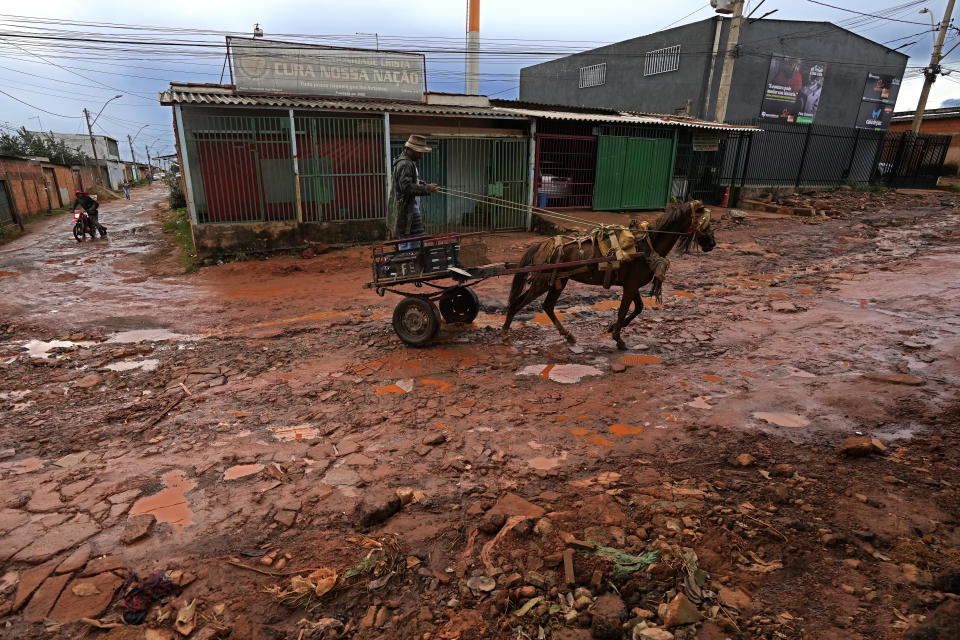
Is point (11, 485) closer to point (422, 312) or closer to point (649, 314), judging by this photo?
point (422, 312)

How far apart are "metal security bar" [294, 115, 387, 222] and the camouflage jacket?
634cm

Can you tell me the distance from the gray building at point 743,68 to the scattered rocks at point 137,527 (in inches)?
957

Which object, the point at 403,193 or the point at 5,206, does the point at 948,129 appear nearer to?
the point at 403,193

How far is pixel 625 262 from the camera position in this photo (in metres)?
5.60

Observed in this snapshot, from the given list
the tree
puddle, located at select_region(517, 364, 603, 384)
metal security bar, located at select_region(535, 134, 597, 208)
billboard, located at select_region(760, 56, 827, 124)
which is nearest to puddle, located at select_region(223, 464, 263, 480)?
puddle, located at select_region(517, 364, 603, 384)

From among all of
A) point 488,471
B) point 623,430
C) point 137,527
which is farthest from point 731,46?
point 137,527

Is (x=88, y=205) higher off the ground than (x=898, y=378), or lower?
higher

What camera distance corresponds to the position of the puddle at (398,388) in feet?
16.0

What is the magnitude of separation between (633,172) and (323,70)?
382 inches

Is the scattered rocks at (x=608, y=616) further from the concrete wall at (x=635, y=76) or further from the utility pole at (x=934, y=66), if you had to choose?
the utility pole at (x=934, y=66)

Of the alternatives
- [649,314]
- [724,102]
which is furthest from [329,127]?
[724,102]

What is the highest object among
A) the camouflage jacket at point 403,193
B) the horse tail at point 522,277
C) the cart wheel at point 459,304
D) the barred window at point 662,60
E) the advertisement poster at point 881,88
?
the barred window at point 662,60

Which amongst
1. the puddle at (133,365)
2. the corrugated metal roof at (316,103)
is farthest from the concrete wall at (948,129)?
the puddle at (133,365)

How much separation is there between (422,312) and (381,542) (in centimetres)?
332
